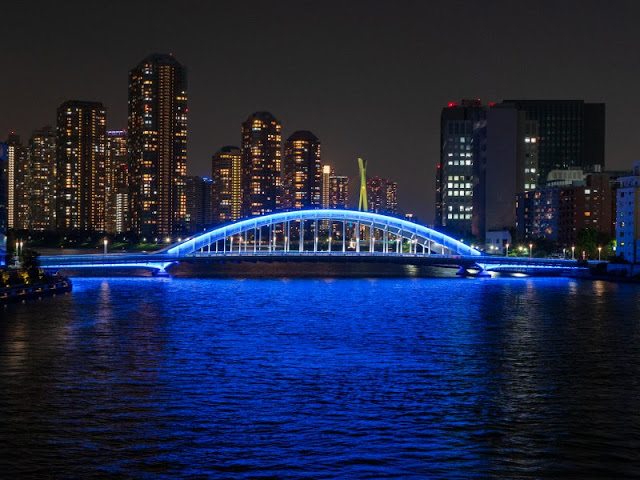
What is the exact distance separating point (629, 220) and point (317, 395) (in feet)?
330

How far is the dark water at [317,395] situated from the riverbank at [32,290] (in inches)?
403

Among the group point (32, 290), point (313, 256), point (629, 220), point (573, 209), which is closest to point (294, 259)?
point (313, 256)

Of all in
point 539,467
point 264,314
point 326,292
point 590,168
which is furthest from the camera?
point 590,168

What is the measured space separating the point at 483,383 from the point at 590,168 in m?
173

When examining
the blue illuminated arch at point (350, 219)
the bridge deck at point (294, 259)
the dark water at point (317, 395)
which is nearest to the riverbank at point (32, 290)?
the dark water at point (317, 395)

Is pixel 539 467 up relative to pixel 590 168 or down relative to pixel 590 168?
down

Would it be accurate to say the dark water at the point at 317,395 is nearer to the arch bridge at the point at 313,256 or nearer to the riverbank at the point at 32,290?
the riverbank at the point at 32,290

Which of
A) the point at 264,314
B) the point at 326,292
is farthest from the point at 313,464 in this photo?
the point at 326,292

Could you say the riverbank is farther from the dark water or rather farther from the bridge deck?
the bridge deck

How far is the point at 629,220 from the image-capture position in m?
122

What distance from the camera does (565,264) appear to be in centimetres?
→ 12331

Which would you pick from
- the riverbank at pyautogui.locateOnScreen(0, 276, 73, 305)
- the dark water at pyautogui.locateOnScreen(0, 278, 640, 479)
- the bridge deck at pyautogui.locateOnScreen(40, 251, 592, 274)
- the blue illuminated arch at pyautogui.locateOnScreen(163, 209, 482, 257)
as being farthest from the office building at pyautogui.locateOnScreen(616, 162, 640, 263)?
the riverbank at pyautogui.locateOnScreen(0, 276, 73, 305)

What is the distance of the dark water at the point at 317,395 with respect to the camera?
22812 mm

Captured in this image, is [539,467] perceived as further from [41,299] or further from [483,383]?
[41,299]
